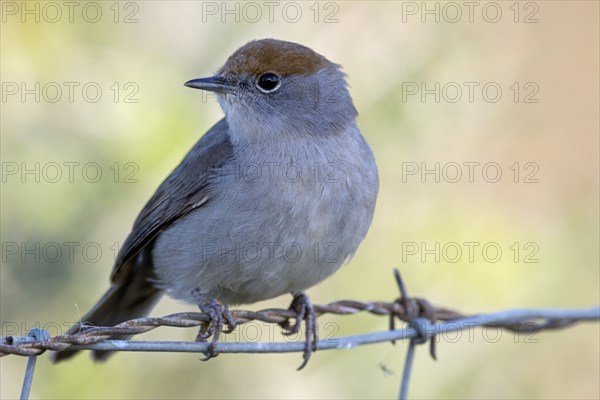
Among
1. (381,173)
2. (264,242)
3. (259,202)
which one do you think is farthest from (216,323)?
(381,173)

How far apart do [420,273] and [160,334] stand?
6.74 feet

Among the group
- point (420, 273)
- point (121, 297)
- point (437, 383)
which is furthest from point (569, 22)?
point (121, 297)

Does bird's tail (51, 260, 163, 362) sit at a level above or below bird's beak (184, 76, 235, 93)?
below

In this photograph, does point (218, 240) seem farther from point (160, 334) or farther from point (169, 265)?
point (160, 334)

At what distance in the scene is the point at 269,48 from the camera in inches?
205

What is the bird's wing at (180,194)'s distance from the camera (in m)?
5.04

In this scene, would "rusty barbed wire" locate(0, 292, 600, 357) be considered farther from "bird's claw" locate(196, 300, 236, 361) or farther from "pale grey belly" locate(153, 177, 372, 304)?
"pale grey belly" locate(153, 177, 372, 304)

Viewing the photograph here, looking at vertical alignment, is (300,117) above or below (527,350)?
above

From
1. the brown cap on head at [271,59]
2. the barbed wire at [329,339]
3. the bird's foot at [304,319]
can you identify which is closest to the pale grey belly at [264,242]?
the bird's foot at [304,319]

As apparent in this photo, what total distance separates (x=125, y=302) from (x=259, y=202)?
1.53m

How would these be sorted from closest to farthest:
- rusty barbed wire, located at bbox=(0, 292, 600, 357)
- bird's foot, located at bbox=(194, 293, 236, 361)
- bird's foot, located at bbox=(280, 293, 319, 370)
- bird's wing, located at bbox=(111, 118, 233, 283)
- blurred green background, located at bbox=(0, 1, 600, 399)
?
1. rusty barbed wire, located at bbox=(0, 292, 600, 357)
2. bird's foot, located at bbox=(194, 293, 236, 361)
3. bird's foot, located at bbox=(280, 293, 319, 370)
4. bird's wing, located at bbox=(111, 118, 233, 283)
5. blurred green background, located at bbox=(0, 1, 600, 399)

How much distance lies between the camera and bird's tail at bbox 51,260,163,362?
17.8 feet

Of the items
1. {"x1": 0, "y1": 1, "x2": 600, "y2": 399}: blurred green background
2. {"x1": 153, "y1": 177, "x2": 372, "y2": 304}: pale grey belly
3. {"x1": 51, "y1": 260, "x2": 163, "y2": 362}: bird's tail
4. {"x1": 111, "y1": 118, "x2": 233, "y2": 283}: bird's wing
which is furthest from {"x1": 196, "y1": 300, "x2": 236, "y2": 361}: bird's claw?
{"x1": 0, "y1": 1, "x2": 600, "y2": 399}: blurred green background

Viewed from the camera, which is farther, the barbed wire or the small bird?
the small bird
